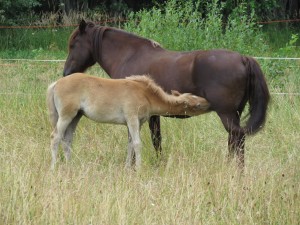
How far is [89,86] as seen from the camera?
6.64 meters

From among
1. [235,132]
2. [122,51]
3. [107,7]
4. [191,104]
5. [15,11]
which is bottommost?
[107,7]

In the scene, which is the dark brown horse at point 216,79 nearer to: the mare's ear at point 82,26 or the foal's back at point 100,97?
the foal's back at point 100,97

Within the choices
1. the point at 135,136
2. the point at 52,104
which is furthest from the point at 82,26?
the point at 135,136

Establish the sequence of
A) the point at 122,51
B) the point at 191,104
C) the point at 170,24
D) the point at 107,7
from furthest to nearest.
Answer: the point at 107,7, the point at 170,24, the point at 122,51, the point at 191,104

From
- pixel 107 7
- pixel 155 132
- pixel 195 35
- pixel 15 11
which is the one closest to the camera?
pixel 155 132

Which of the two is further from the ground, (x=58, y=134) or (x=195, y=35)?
(x=58, y=134)

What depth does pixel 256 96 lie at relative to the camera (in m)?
6.67

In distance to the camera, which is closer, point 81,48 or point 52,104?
point 52,104

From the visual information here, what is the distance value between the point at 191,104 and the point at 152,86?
1.58 feet

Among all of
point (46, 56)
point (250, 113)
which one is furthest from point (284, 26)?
point (250, 113)

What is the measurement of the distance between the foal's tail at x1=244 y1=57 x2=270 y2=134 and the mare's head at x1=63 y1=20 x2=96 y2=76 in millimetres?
2208

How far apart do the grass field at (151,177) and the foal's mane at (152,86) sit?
1.94ft

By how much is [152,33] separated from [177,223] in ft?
27.0

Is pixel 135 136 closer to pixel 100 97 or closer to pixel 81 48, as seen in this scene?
pixel 100 97
